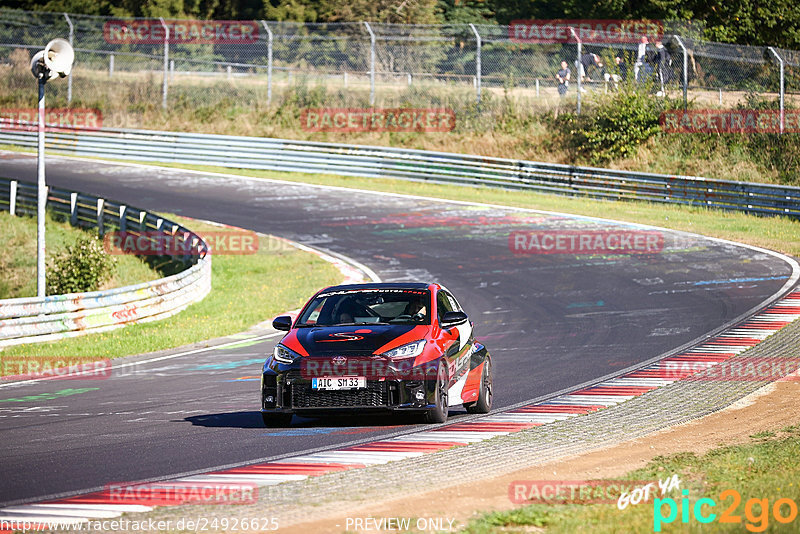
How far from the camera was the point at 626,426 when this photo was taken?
33.9 feet

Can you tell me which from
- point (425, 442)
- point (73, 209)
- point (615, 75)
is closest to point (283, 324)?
point (425, 442)

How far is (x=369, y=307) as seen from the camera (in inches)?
442

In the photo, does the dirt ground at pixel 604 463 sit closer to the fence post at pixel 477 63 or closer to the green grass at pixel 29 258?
the green grass at pixel 29 258

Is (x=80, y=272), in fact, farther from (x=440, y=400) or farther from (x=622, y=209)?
(x=622, y=209)

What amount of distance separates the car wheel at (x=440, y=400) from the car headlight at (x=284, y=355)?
4.41 feet

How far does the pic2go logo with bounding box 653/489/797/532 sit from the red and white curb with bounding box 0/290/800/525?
105 inches

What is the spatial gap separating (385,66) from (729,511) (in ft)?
116

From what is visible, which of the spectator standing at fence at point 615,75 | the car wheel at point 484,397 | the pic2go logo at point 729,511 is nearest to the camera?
the pic2go logo at point 729,511

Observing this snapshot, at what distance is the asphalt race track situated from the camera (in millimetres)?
9375

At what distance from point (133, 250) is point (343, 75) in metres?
16.5

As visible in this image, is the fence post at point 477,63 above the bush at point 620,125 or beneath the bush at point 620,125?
above

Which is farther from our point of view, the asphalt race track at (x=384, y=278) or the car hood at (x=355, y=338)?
the car hood at (x=355, y=338)

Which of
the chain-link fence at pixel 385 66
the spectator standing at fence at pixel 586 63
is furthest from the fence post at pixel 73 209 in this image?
the spectator standing at fence at pixel 586 63

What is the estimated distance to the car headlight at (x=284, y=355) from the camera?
10172mm
